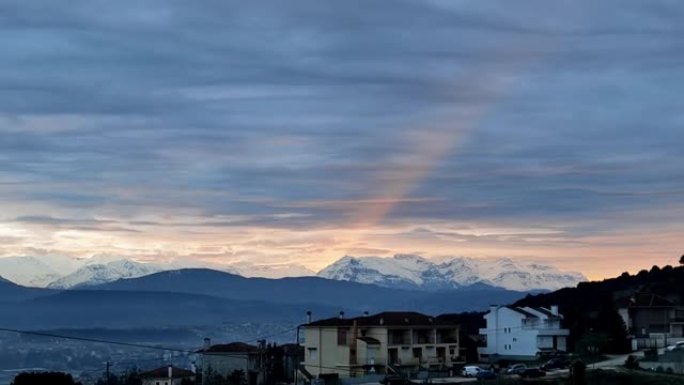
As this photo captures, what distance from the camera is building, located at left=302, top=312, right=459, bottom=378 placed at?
271 feet

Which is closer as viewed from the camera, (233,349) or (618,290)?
(233,349)

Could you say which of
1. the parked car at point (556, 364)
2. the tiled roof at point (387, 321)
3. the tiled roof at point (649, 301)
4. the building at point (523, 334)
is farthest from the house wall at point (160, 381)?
the tiled roof at point (649, 301)

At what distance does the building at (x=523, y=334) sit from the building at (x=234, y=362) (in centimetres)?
1936

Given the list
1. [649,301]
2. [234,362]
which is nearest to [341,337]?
[234,362]

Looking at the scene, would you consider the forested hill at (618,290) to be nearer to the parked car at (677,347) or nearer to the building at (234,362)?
the parked car at (677,347)

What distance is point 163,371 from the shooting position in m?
88.1

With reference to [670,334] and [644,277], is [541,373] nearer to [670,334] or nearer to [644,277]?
[670,334]

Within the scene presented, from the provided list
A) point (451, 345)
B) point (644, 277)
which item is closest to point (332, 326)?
point (451, 345)

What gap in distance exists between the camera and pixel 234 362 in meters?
87.2

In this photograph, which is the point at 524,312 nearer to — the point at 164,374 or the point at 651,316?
the point at 651,316

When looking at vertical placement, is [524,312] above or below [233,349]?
above

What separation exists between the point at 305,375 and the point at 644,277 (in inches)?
2697

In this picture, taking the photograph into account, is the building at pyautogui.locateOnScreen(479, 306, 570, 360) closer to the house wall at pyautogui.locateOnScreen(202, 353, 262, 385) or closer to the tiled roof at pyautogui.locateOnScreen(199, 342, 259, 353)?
the tiled roof at pyautogui.locateOnScreen(199, 342, 259, 353)

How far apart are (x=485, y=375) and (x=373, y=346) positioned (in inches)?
555
